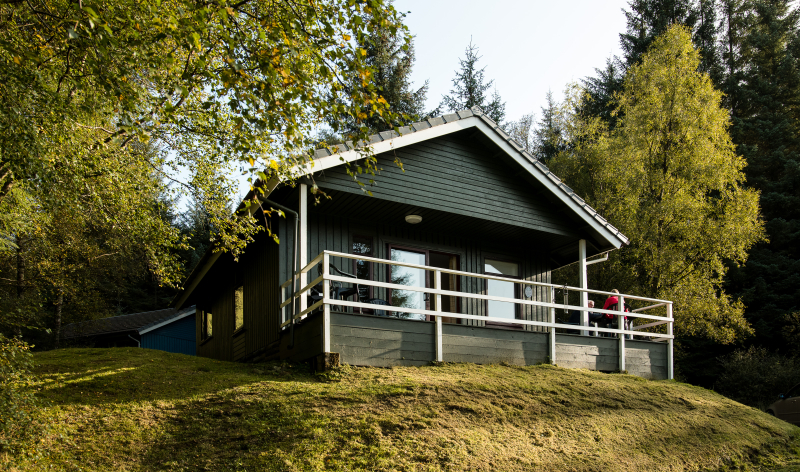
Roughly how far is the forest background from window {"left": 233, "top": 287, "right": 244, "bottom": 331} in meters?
2.02

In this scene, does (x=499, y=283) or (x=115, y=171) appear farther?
(x=499, y=283)

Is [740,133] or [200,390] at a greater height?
[740,133]

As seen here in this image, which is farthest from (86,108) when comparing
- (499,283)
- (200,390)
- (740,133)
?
(740,133)

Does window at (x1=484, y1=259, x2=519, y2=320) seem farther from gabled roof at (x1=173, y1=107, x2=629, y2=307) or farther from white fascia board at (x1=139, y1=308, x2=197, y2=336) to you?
white fascia board at (x1=139, y1=308, x2=197, y2=336)

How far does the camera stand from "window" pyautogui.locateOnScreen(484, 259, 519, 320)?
15133mm

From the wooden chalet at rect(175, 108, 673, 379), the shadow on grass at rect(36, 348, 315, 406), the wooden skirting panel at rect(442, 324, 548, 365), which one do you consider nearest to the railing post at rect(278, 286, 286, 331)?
the wooden chalet at rect(175, 108, 673, 379)

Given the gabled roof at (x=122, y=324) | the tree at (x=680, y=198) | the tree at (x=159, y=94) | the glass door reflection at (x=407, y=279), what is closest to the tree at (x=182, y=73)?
the tree at (x=159, y=94)

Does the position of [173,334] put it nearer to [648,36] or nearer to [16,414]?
[16,414]

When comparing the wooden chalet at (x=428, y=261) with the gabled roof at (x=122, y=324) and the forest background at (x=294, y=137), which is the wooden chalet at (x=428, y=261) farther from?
the gabled roof at (x=122, y=324)

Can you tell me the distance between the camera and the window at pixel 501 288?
1513 centimetres

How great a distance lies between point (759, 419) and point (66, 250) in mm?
21458

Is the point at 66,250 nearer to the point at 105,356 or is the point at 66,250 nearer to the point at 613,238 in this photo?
the point at 105,356

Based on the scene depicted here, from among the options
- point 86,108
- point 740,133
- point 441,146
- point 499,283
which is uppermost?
point 740,133

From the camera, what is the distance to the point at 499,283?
1530 cm
